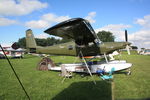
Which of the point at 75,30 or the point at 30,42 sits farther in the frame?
the point at 30,42

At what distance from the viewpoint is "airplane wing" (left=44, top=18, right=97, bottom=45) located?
16.6ft

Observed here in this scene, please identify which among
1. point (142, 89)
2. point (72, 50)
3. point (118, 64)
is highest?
point (72, 50)

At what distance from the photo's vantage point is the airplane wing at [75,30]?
5059 millimetres

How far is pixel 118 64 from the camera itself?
28.5 feet

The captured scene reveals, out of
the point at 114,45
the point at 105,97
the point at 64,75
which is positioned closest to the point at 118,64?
the point at 114,45

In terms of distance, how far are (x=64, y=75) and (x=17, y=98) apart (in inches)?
128

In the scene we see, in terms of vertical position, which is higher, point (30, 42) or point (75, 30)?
point (75, 30)

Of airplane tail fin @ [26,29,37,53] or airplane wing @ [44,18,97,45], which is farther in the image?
airplane tail fin @ [26,29,37,53]

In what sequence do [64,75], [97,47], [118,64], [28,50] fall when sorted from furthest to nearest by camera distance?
[28,50] < [97,47] < [118,64] < [64,75]

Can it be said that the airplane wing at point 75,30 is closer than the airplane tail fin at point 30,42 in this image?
Yes

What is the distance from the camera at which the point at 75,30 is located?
6.71 m

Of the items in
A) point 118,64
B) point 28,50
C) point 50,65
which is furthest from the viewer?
point 28,50

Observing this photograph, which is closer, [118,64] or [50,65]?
[118,64]

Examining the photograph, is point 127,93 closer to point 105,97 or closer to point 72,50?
point 105,97
